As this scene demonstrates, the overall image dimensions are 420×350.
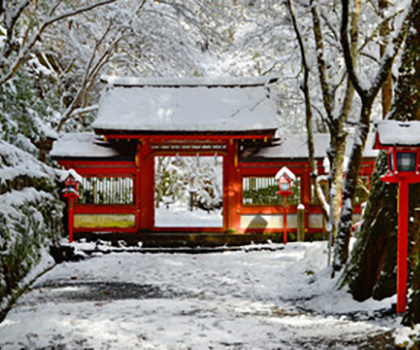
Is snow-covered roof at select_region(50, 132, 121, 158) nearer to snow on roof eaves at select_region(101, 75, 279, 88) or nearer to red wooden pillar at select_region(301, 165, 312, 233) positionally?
snow on roof eaves at select_region(101, 75, 279, 88)

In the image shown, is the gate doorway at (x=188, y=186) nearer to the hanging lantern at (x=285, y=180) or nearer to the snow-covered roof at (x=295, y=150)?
the snow-covered roof at (x=295, y=150)

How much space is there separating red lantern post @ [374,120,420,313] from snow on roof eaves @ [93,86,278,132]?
341 inches

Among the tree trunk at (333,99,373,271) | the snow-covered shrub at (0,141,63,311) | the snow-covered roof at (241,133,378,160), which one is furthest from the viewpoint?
the snow-covered roof at (241,133,378,160)

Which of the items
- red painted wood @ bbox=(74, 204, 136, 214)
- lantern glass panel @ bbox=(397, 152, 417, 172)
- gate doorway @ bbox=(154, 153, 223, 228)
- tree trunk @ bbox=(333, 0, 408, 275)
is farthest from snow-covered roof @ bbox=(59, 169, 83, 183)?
gate doorway @ bbox=(154, 153, 223, 228)

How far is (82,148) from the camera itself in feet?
50.6

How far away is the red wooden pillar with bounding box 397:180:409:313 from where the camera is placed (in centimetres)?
509

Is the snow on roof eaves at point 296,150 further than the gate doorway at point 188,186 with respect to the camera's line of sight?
No

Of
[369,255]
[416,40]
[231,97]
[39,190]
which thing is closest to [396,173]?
[369,255]

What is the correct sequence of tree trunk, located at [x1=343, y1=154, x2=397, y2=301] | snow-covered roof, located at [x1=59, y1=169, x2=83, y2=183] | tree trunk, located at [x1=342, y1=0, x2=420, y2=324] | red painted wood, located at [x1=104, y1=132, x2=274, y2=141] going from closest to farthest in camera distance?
tree trunk, located at [x1=342, y1=0, x2=420, y2=324], tree trunk, located at [x1=343, y1=154, x2=397, y2=301], snow-covered roof, located at [x1=59, y1=169, x2=83, y2=183], red painted wood, located at [x1=104, y1=132, x2=274, y2=141]

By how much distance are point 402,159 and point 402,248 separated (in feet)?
3.28

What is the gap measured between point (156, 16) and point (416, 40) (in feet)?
42.3

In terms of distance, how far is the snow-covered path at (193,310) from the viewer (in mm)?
4781

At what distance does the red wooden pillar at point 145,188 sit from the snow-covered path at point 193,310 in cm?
428

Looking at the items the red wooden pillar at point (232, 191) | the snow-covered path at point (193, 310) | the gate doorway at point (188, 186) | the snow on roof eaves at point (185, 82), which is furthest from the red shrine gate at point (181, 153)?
the gate doorway at point (188, 186)
